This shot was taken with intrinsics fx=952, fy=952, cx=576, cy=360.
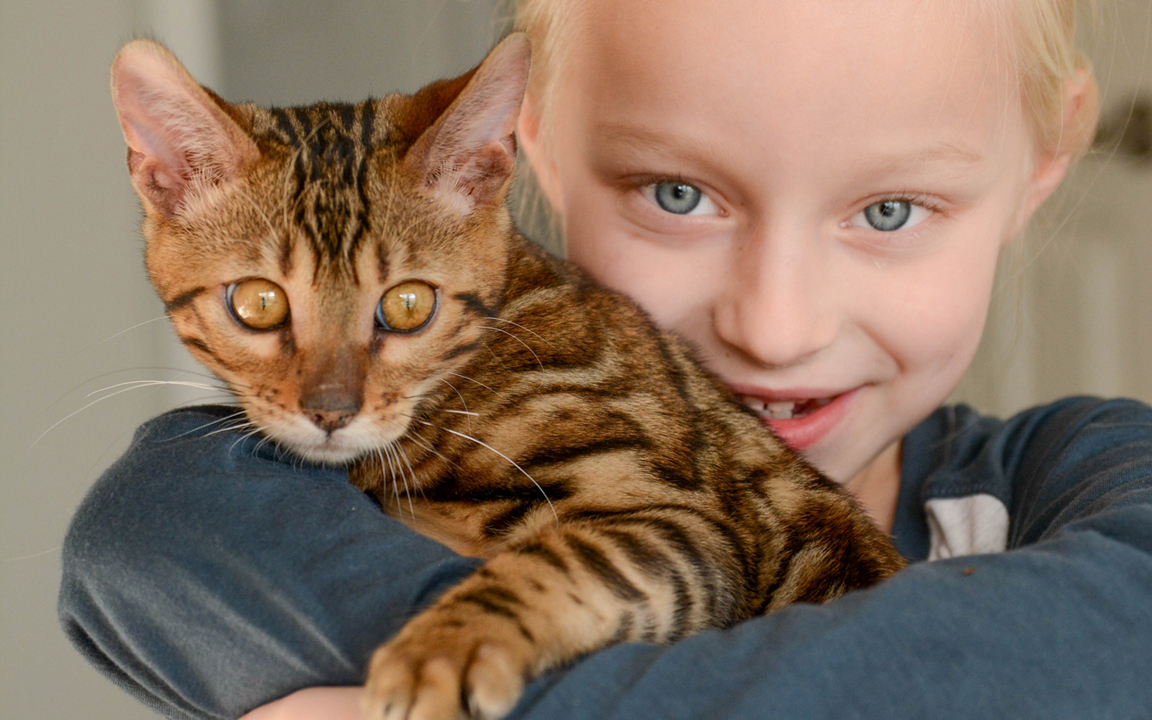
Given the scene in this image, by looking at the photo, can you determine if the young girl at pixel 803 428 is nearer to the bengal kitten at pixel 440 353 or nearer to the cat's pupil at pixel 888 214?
the cat's pupil at pixel 888 214

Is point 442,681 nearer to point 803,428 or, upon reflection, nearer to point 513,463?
point 513,463

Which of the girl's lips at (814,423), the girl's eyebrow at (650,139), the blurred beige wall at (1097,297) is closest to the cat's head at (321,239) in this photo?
the girl's eyebrow at (650,139)

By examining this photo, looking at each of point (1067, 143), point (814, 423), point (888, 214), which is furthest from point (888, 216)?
point (1067, 143)

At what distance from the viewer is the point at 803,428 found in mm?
1558

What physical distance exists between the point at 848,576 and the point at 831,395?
48 centimetres

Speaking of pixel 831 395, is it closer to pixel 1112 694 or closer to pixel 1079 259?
pixel 1112 694

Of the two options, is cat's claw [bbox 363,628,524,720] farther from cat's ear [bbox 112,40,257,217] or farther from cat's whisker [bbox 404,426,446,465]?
cat's ear [bbox 112,40,257,217]

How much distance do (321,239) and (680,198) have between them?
0.59 metres

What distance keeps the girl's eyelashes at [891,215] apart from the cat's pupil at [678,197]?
0.23 meters

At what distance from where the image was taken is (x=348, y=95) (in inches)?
118

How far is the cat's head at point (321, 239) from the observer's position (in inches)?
42.8

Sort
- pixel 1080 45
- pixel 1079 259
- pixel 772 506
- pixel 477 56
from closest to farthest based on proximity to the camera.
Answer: pixel 772 506 < pixel 1080 45 < pixel 477 56 < pixel 1079 259

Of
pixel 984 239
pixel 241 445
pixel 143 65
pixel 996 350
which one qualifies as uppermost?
pixel 143 65

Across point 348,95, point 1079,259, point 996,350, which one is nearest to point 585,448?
point 348,95
